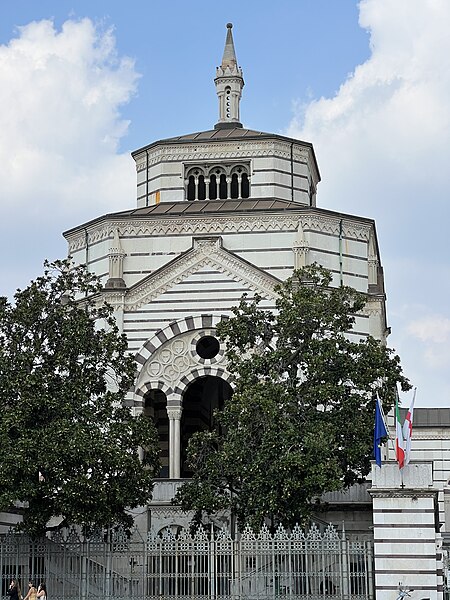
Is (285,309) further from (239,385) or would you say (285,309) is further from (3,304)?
(3,304)

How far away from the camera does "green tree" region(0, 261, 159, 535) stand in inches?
1219

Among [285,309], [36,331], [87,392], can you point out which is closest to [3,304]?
[36,331]

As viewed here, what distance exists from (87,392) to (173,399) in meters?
8.10

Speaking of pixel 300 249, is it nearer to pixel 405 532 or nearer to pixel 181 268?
pixel 181 268

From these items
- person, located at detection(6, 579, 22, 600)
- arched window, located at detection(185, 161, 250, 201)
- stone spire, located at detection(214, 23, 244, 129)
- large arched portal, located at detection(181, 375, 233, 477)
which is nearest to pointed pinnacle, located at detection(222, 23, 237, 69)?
stone spire, located at detection(214, 23, 244, 129)

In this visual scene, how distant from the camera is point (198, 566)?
29.4m

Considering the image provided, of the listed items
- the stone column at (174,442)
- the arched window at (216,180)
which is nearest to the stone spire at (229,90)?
the arched window at (216,180)

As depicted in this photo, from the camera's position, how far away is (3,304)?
1331 inches

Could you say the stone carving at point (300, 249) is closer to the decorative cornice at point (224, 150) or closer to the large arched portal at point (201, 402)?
the decorative cornice at point (224, 150)

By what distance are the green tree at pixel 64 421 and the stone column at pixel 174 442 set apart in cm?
544

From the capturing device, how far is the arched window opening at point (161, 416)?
144ft

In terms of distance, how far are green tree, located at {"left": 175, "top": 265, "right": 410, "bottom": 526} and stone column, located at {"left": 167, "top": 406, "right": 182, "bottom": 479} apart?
544 cm

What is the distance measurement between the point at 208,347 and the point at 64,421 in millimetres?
11632

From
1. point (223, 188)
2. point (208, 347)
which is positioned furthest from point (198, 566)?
point (223, 188)
